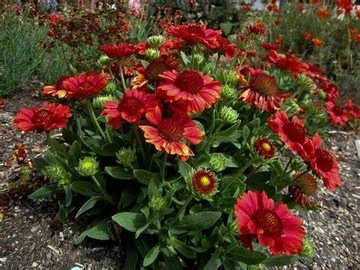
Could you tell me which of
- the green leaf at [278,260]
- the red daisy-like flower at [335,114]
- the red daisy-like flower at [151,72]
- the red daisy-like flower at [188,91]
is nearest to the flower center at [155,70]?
the red daisy-like flower at [151,72]

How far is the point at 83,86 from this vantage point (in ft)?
5.44

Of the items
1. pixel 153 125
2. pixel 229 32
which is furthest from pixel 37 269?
pixel 229 32

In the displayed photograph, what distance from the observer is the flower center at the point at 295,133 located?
161 centimetres

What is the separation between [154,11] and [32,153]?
370 cm

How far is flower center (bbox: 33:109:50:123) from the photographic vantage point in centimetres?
167

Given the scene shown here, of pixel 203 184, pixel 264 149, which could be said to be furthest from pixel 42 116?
pixel 264 149

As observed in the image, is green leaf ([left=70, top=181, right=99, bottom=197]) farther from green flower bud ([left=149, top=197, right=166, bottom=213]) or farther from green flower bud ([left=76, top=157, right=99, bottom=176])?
green flower bud ([left=149, top=197, right=166, bottom=213])

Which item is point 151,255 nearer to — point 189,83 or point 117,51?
point 189,83

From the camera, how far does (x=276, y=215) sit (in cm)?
138

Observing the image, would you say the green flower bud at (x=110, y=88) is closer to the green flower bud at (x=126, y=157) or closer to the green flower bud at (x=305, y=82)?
the green flower bud at (x=126, y=157)

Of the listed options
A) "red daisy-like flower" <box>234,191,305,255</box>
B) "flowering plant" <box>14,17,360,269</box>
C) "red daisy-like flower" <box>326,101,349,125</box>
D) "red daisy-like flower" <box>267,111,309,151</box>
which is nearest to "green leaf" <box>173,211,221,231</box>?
"flowering plant" <box>14,17,360,269</box>

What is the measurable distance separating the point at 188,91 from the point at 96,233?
2.19 ft

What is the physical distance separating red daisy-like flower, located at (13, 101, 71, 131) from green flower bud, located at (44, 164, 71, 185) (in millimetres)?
162

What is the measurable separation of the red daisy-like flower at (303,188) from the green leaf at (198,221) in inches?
15.0
